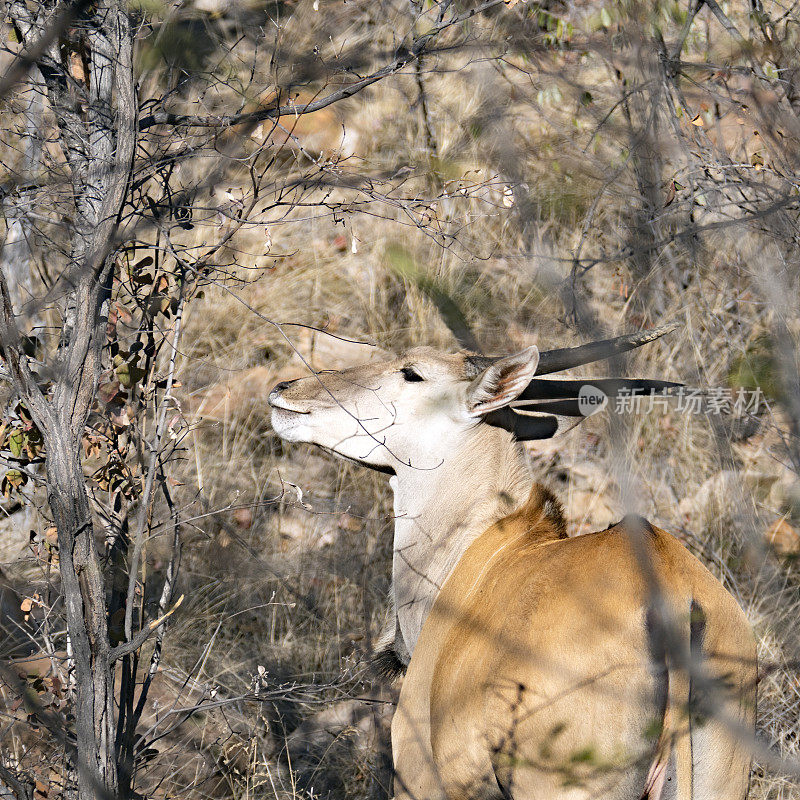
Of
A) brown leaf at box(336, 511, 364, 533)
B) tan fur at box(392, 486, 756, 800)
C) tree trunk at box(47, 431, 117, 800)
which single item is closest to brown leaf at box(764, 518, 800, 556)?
brown leaf at box(336, 511, 364, 533)

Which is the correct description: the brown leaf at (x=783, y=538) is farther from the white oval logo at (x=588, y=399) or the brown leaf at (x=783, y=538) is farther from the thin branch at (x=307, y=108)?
the thin branch at (x=307, y=108)

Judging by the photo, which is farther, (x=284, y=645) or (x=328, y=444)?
(x=284, y=645)

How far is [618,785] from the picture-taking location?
2184 millimetres

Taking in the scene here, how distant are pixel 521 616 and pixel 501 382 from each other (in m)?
0.88

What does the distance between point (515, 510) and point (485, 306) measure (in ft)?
8.63

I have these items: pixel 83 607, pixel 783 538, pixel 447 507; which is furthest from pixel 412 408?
pixel 783 538

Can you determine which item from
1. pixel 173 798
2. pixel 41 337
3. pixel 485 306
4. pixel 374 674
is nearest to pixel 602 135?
pixel 485 306

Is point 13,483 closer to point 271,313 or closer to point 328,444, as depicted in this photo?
point 328,444

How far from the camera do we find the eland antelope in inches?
86.0

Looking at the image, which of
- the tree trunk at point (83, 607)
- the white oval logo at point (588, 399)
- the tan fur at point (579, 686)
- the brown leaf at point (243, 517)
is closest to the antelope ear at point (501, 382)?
the white oval logo at point (588, 399)

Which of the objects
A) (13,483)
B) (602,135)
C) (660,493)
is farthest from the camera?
(602,135)

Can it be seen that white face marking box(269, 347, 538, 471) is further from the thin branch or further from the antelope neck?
the thin branch

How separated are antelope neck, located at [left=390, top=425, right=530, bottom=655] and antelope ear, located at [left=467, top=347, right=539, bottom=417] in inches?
6.8

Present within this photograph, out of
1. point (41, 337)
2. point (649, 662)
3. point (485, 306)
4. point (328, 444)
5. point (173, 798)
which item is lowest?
point (173, 798)
